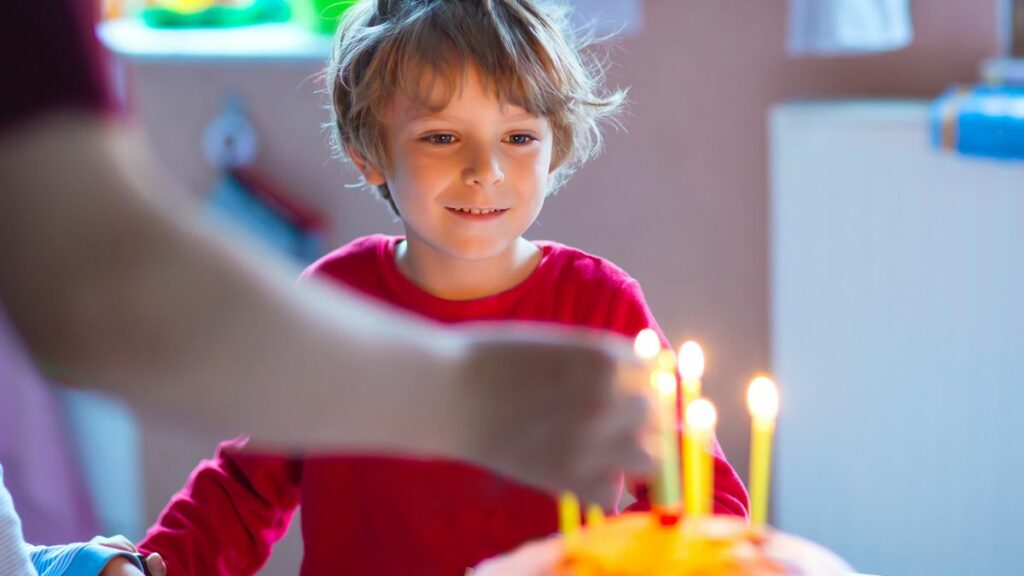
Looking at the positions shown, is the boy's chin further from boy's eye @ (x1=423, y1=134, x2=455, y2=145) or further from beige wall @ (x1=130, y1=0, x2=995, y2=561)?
beige wall @ (x1=130, y1=0, x2=995, y2=561)

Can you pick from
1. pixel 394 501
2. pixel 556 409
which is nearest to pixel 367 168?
pixel 394 501

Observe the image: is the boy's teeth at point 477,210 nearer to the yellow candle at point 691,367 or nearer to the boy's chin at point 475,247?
the boy's chin at point 475,247

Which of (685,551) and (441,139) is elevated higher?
(441,139)

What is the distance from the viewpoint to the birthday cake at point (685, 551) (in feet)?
2.52

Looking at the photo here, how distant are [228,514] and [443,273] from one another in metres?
0.30

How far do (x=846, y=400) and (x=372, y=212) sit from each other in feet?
3.11

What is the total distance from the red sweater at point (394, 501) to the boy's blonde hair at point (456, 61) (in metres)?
0.15

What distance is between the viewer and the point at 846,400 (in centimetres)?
199

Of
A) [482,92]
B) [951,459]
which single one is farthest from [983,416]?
[482,92]

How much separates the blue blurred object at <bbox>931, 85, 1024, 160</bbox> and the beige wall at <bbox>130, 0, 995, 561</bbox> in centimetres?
21

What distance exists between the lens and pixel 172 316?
555 mm

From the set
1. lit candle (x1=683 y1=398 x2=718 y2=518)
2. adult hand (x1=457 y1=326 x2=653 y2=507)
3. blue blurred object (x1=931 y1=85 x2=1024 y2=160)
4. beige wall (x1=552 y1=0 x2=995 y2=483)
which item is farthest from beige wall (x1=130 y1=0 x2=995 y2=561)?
adult hand (x1=457 y1=326 x2=653 y2=507)

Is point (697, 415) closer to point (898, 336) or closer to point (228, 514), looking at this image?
point (228, 514)

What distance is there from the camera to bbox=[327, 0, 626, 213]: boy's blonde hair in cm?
120
